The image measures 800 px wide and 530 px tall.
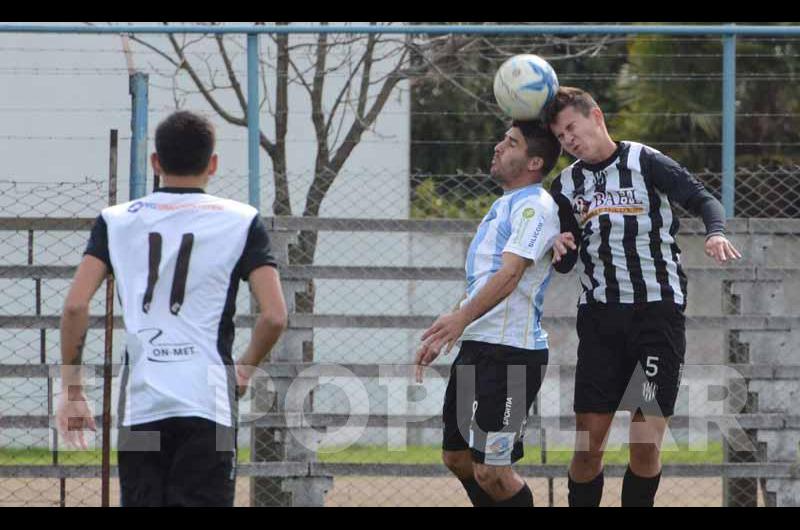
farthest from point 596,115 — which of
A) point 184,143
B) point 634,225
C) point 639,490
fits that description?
point 184,143

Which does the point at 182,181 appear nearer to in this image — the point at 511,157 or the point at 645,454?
the point at 511,157

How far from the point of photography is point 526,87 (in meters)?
5.34

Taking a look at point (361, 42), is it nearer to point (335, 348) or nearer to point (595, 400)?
point (335, 348)

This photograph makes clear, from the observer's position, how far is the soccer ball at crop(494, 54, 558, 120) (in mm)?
5344

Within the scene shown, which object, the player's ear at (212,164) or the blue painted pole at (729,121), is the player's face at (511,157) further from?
the blue painted pole at (729,121)

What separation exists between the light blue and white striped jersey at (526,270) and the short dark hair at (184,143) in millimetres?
1516

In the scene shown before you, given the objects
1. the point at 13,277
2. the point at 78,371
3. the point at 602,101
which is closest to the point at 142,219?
the point at 78,371

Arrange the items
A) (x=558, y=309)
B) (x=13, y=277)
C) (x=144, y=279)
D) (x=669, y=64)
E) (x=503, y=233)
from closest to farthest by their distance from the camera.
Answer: (x=144, y=279) < (x=503, y=233) < (x=13, y=277) < (x=558, y=309) < (x=669, y=64)

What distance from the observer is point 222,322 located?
4.04 m

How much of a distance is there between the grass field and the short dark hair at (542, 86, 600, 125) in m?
3.09

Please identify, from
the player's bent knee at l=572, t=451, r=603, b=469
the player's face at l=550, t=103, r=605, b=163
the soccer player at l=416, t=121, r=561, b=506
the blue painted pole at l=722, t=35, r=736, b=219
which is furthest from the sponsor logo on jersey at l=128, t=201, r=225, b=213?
the blue painted pole at l=722, t=35, r=736, b=219

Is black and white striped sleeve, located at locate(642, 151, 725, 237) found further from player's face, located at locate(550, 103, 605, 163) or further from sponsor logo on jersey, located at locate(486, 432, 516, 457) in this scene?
sponsor logo on jersey, located at locate(486, 432, 516, 457)

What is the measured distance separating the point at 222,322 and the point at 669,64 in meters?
10.9

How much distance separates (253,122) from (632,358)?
296cm
